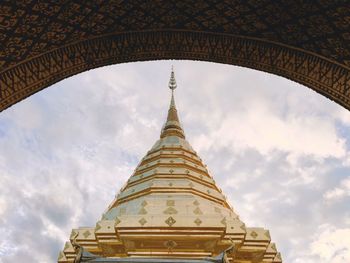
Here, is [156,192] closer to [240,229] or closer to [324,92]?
[240,229]

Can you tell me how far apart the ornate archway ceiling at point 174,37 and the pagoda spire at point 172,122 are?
44.0ft

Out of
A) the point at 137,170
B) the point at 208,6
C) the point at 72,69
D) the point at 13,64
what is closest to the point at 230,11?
the point at 208,6

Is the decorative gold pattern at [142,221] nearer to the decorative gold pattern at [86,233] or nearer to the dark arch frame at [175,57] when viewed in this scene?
the decorative gold pattern at [86,233]

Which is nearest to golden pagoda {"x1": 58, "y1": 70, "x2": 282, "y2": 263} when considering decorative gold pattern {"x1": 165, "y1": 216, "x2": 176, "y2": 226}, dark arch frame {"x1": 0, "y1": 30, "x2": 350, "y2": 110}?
decorative gold pattern {"x1": 165, "y1": 216, "x2": 176, "y2": 226}

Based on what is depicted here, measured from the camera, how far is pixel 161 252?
11.1 m

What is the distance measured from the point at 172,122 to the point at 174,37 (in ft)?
48.6

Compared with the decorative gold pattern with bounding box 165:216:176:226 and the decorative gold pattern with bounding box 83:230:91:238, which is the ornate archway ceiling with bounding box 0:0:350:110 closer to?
the decorative gold pattern with bounding box 165:216:176:226

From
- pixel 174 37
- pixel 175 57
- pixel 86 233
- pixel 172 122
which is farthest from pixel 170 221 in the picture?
pixel 172 122

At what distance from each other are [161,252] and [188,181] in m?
3.32

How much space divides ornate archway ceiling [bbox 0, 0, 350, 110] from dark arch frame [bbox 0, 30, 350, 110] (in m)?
0.01

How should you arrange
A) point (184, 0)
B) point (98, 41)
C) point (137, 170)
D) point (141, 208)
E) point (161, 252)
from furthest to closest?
point (137, 170)
point (141, 208)
point (161, 252)
point (98, 41)
point (184, 0)

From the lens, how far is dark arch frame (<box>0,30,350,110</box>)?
5172 millimetres

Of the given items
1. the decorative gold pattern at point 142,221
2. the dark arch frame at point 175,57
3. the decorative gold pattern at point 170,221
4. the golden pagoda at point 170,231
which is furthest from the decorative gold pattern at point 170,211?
the dark arch frame at point 175,57

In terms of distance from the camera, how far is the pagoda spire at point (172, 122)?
63.1 ft
